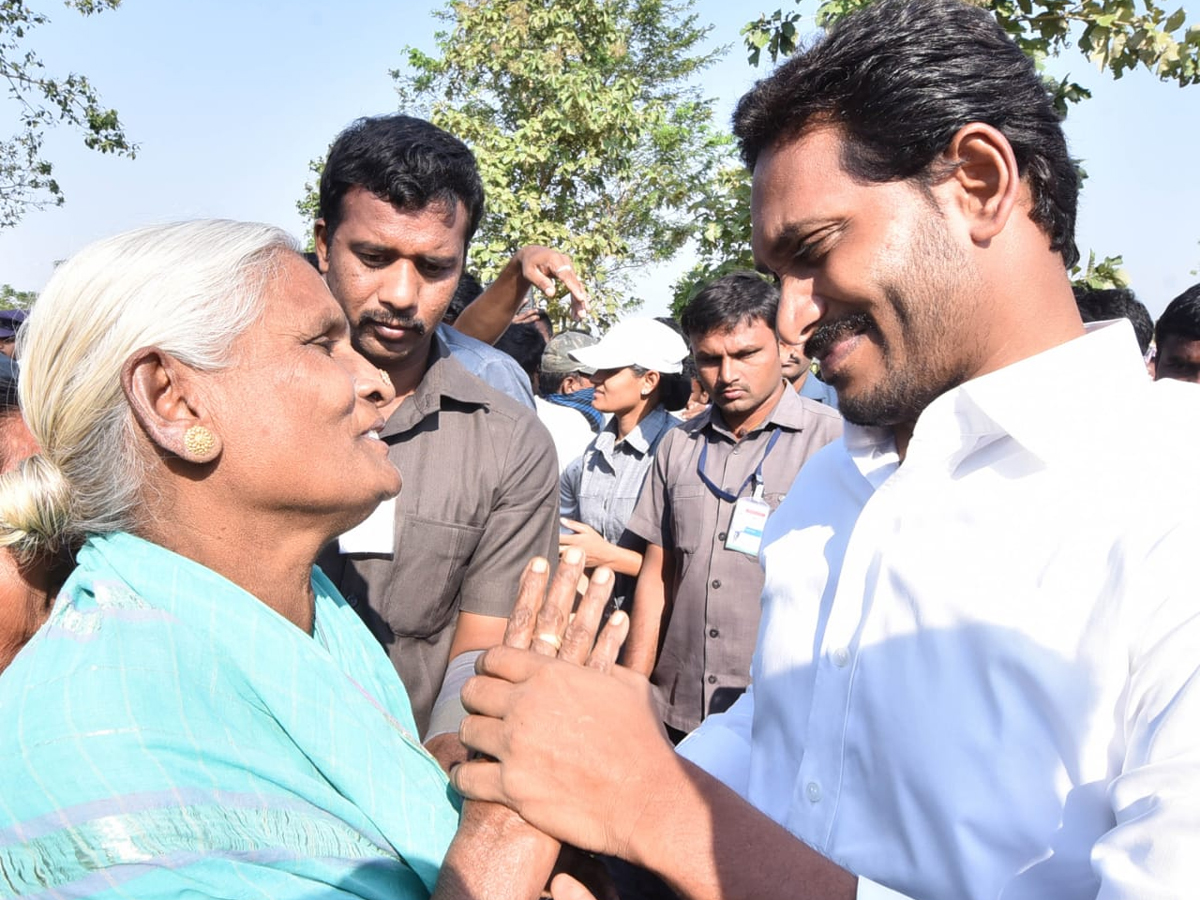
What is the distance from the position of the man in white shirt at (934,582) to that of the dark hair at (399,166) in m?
1.35

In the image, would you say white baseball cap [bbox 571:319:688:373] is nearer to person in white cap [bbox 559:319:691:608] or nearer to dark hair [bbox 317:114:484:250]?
person in white cap [bbox 559:319:691:608]

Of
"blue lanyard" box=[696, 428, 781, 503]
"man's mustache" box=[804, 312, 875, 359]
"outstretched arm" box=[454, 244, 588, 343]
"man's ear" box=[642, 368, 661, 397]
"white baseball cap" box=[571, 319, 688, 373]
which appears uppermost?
"white baseball cap" box=[571, 319, 688, 373]

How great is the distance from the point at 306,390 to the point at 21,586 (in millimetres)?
826

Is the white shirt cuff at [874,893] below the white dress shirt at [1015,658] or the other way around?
below

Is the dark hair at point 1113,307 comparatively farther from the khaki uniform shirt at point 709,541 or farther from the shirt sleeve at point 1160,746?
the shirt sleeve at point 1160,746

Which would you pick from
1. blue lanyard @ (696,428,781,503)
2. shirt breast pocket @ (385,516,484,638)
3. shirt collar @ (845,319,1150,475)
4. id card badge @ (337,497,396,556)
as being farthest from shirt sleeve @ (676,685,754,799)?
blue lanyard @ (696,428,781,503)

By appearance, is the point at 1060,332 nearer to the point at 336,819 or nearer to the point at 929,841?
the point at 929,841

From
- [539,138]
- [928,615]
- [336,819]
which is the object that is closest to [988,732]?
[928,615]

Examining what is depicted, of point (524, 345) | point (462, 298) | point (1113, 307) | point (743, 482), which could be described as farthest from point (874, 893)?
point (524, 345)

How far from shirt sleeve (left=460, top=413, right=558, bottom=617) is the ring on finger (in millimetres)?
1006

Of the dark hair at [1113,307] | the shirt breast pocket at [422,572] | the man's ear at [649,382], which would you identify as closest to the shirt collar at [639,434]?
the man's ear at [649,382]

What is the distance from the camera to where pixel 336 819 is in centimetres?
163

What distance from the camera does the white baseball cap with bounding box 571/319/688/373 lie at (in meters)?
5.50

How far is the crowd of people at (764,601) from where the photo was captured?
134cm
